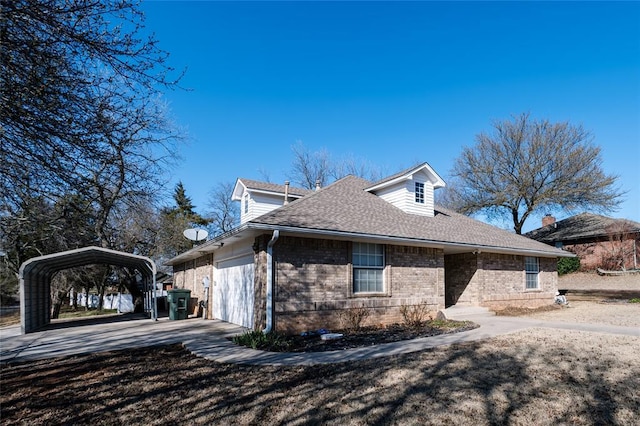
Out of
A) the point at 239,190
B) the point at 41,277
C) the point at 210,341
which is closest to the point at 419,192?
the point at 239,190

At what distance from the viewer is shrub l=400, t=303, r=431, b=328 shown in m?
11.8

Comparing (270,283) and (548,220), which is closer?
(270,283)

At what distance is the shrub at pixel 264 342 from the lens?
26.9ft

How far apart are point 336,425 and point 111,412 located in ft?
9.00

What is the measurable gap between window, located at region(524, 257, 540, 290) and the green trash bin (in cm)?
1455

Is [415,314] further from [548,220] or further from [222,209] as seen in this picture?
[222,209]

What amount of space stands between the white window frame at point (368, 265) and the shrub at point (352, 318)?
0.54 m

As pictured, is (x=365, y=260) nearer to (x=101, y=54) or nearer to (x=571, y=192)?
(x=101, y=54)

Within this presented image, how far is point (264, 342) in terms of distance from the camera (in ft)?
27.4

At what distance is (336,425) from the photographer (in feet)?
13.6

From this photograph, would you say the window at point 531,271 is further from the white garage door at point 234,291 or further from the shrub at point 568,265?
the shrub at point 568,265

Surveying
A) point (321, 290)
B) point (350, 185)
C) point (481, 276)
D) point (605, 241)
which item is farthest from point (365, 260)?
point (605, 241)

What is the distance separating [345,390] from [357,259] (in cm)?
639

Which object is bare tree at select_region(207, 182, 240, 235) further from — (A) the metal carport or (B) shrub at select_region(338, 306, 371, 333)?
(B) shrub at select_region(338, 306, 371, 333)
